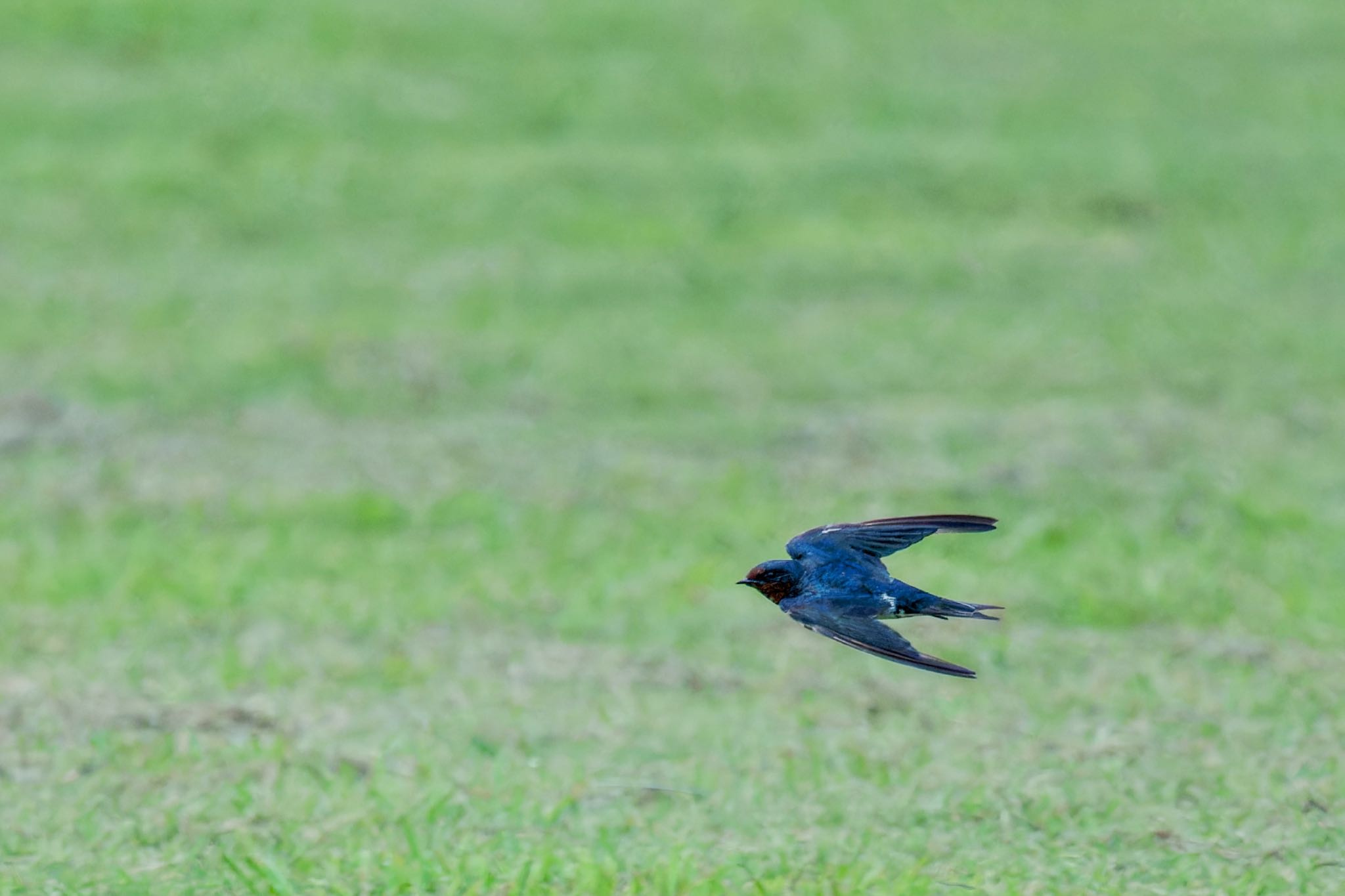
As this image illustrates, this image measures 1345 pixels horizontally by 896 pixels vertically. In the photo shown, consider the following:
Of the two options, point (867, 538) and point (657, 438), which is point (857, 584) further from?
point (657, 438)

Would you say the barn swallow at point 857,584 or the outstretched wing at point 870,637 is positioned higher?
the barn swallow at point 857,584

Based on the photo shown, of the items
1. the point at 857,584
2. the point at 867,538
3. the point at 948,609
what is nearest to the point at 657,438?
the point at 867,538

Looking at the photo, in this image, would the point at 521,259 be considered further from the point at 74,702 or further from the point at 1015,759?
the point at 1015,759

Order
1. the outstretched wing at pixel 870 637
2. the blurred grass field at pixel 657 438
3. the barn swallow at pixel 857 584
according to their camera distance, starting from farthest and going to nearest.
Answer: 1. the blurred grass field at pixel 657 438
2. the barn swallow at pixel 857 584
3. the outstretched wing at pixel 870 637

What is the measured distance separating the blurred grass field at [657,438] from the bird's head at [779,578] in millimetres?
752

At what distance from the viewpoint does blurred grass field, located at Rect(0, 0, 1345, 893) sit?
4.99 metres

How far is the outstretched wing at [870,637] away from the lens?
11.2 ft

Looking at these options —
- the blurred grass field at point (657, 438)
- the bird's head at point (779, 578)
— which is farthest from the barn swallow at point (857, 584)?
the blurred grass field at point (657, 438)

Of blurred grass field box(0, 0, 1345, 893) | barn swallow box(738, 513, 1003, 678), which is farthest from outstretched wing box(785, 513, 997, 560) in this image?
blurred grass field box(0, 0, 1345, 893)

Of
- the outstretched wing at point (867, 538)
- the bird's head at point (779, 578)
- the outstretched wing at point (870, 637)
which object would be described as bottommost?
the outstretched wing at point (870, 637)

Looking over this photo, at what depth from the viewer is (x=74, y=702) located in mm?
5949

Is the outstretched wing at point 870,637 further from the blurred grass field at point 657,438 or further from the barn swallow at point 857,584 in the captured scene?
the blurred grass field at point 657,438

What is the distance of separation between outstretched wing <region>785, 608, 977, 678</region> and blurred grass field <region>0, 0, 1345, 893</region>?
0.84 meters

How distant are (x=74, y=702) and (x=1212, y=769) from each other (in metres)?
3.35
